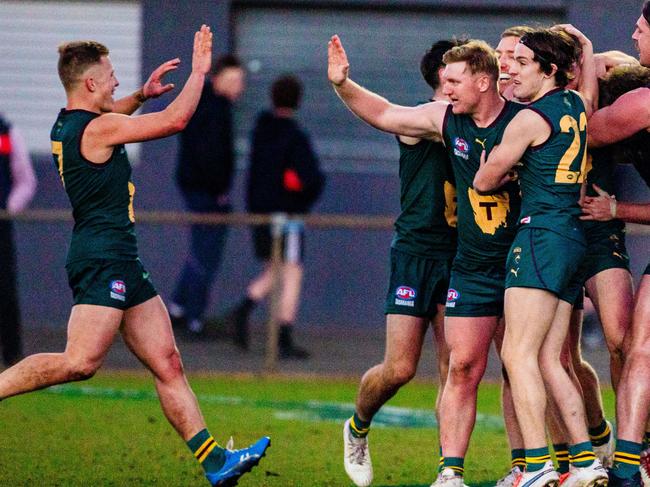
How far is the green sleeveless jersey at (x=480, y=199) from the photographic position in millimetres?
7246

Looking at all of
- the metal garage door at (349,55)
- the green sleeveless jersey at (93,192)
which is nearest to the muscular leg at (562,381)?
the green sleeveless jersey at (93,192)

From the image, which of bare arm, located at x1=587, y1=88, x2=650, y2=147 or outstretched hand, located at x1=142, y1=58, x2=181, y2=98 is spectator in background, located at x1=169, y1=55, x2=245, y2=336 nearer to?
outstretched hand, located at x1=142, y1=58, x2=181, y2=98

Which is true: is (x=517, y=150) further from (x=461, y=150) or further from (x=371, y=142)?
(x=371, y=142)

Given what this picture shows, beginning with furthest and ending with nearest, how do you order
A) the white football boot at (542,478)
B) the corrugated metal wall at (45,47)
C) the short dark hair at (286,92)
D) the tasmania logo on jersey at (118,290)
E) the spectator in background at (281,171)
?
the corrugated metal wall at (45,47) < the short dark hair at (286,92) < the spectator in background at (281,171) < the tasmania logo on jersey at (118,290) < the white football boot at (542,478)

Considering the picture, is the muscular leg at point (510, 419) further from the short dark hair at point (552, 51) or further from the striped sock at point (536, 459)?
the short dark hair at point (552, 51)

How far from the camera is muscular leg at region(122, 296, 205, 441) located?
24.4ft

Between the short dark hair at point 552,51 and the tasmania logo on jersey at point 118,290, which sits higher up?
the short dark hair at point 552,51

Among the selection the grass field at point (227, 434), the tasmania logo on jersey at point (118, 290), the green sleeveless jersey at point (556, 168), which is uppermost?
the green sleeveless jersey at point (556, 168)

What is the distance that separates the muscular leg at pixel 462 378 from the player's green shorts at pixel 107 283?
5.59 ft

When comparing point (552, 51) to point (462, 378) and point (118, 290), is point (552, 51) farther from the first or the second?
point (118, 290)

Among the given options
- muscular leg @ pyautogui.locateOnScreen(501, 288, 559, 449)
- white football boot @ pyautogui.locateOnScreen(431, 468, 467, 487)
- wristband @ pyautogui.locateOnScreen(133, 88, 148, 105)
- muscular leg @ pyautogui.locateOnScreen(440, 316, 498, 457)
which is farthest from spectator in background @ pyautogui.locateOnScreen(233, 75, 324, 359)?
muscular leg @ pyautogui.locateOnScreen(501, 288, 559, 449)

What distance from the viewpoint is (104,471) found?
8.09 metres

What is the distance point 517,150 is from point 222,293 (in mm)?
6677

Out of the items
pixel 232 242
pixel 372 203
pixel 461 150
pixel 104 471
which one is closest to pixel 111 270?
pixel 104 471
